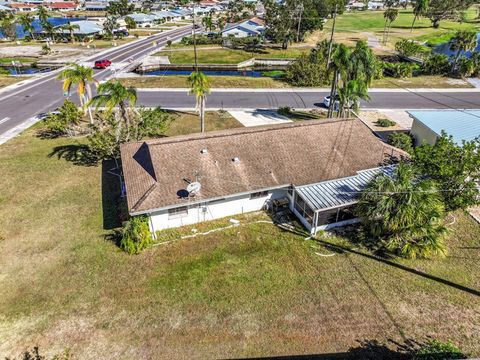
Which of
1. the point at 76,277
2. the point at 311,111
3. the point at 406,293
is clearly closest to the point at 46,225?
the point at 76,277

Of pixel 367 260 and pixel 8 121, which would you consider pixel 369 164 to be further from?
pixel 8 121

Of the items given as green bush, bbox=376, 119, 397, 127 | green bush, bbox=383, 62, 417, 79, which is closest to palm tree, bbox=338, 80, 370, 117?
green bush, bbox=376, 119, 397, 127

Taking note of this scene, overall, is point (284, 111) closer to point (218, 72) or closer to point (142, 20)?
point (218, 72)

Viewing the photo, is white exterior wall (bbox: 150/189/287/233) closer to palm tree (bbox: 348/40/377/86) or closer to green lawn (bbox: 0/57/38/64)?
palm tree (bbox: 348/40/377/86)

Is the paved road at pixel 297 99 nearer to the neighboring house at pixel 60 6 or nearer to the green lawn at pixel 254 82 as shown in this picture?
the green lawn at pixel 254 82

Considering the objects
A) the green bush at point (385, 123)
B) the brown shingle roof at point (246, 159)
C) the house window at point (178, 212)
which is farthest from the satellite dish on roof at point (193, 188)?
the green bush at point (385, 123)

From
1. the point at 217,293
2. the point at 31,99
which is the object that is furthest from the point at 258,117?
the point at 31,99
